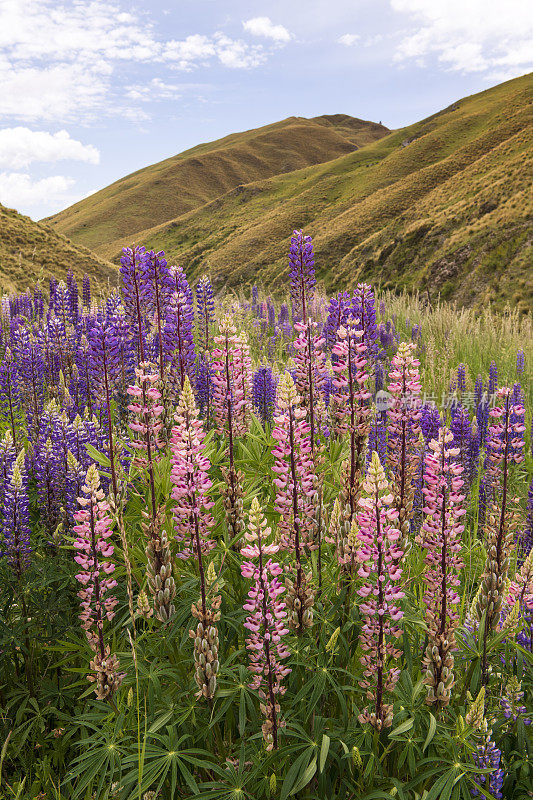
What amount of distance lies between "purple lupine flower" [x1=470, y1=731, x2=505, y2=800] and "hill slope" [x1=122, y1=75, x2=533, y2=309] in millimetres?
11616

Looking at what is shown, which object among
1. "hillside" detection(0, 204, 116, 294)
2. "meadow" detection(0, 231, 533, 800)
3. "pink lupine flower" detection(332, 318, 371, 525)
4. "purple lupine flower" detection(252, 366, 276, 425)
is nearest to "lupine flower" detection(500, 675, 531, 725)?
"meadow" detection(0, 231, 533, 800)

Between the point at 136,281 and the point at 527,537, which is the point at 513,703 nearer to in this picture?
the point at 527,537

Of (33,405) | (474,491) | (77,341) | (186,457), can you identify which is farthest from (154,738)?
(77,341)

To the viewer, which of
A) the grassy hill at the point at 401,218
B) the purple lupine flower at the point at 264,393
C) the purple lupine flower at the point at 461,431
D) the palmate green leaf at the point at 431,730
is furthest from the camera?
the grassy hill at the point at 401,218

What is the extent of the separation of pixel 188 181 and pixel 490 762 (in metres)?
151

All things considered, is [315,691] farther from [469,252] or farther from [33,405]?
[469,252]

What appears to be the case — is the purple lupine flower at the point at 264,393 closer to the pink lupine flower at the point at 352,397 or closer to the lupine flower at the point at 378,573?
the pink lupine flower at the point at 352,397

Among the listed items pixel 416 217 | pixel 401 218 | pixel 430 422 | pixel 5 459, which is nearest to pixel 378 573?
pixel 5 459

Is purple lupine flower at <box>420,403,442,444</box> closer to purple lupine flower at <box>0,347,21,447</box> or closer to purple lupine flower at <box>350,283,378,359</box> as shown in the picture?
purple lupine flower at <box>350,283,378,359</box>

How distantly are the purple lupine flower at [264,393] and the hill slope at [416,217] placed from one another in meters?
7.64

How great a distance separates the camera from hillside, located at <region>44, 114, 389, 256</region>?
123000 mm

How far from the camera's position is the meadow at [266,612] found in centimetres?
204

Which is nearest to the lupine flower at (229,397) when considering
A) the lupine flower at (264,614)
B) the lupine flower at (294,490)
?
the lupine flower at (294,490)

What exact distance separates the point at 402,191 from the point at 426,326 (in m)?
44.6
